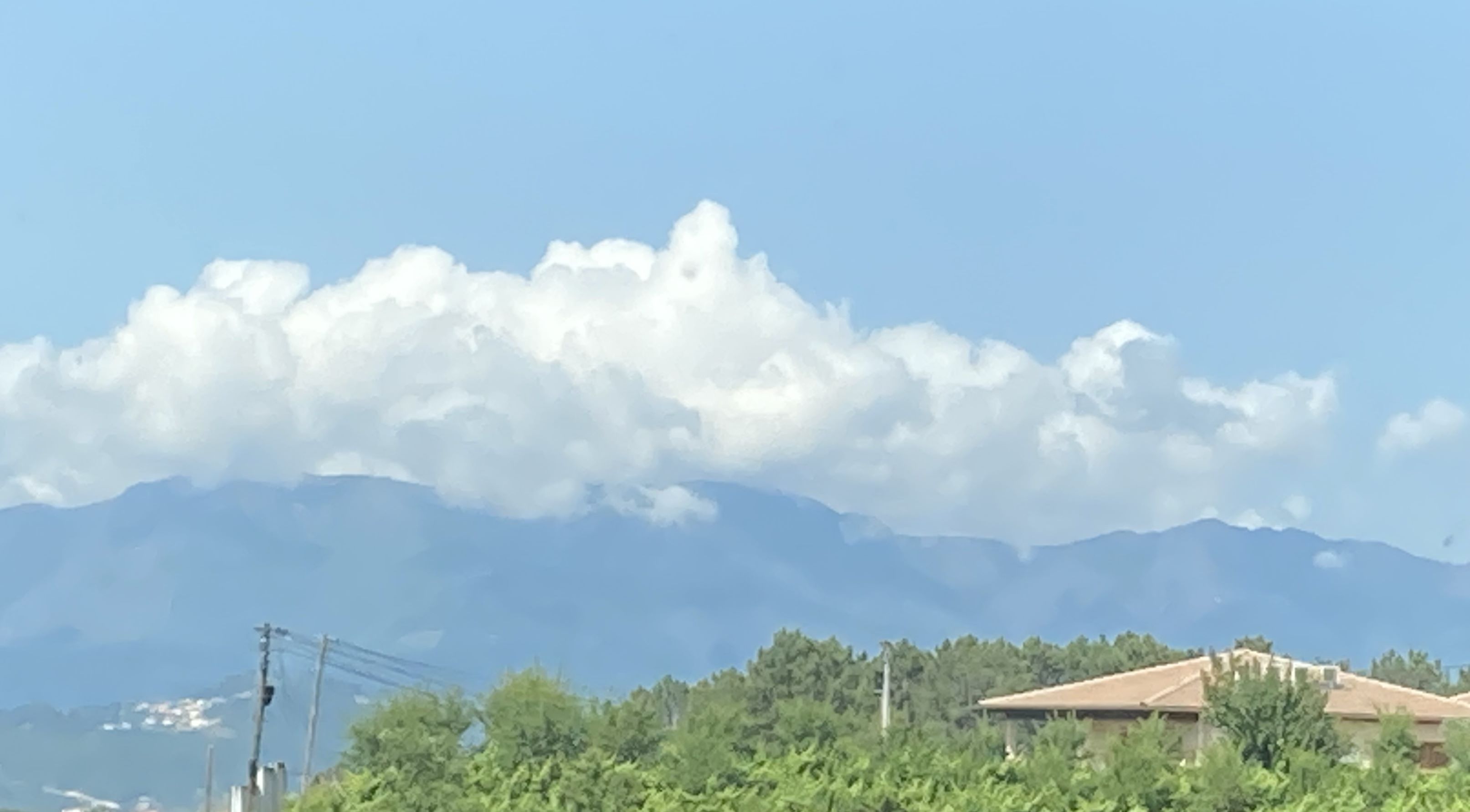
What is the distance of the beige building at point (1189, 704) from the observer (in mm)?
44688

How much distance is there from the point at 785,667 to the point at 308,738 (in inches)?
705

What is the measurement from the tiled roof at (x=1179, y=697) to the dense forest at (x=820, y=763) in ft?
18.4

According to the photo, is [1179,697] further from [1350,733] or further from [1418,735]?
[1418,735]

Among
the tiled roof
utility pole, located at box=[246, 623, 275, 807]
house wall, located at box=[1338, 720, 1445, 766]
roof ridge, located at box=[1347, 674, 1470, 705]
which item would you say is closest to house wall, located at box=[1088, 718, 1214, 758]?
the tiled roof

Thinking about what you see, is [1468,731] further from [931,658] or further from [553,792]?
[931,658]

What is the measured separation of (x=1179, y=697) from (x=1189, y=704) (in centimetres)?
106

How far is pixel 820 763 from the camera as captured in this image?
33594 mm

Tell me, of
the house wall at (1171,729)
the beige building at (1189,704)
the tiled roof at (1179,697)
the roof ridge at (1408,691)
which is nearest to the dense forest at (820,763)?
the house wall at (1171,729)

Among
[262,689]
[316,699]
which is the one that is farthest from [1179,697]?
[316,699]

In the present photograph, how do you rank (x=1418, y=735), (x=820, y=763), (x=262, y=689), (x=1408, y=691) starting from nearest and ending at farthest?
(x=820, y=763), (x=1418, y=735), (x=262, y=689), (x=1408, y=691)

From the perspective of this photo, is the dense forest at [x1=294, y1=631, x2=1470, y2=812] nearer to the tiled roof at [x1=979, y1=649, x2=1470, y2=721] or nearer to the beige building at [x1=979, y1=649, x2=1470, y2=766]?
the beige building at [x1=979, y1=649, x2=1470, y2=766]

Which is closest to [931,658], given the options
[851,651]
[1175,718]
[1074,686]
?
[851,651]

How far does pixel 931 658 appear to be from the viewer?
259 feet

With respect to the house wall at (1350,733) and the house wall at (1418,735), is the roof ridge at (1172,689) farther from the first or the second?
the house wall at (1418,735)
